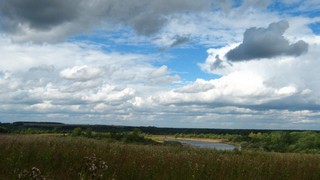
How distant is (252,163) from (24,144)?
619 cm

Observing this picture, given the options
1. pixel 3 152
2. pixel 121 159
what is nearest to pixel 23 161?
pixel 3 152

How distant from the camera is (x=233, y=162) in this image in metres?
11.6

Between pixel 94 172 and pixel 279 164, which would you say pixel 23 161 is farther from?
pixel 279 164

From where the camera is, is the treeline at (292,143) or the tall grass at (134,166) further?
the treeline at (292,143)

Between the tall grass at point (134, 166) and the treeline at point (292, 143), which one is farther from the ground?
the treeline at point (292, 143)

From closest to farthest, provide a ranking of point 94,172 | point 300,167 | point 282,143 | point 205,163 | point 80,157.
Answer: point 94,172 → point 80,157 → point 205,163 → point 300,167 → point 282,143

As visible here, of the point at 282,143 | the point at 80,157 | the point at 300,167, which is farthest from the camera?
the point at 282,143

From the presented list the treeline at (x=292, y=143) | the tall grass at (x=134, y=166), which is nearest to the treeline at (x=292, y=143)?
the treeline at (x=292, y=143)

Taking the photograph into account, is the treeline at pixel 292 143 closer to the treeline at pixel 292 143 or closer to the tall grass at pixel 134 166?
the treeline at pixel 292 143

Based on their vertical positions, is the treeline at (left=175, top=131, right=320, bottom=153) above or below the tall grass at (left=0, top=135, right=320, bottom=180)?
above

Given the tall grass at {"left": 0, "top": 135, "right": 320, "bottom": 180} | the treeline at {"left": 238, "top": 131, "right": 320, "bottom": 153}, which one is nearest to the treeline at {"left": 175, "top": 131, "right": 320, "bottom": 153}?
the treeline at {"left": 238, "top": 131, "right": 320, "bottom": 153}

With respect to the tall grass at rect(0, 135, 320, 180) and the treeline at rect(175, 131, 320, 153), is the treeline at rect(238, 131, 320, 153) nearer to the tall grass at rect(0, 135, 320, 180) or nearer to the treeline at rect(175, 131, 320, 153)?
the treeline at rect(175, 131, 320, 153)

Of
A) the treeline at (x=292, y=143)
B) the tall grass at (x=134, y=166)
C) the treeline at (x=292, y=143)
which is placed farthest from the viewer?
the treeline at (x=292, y=143)

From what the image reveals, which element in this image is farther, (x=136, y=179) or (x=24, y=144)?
(x=24, y=144)
